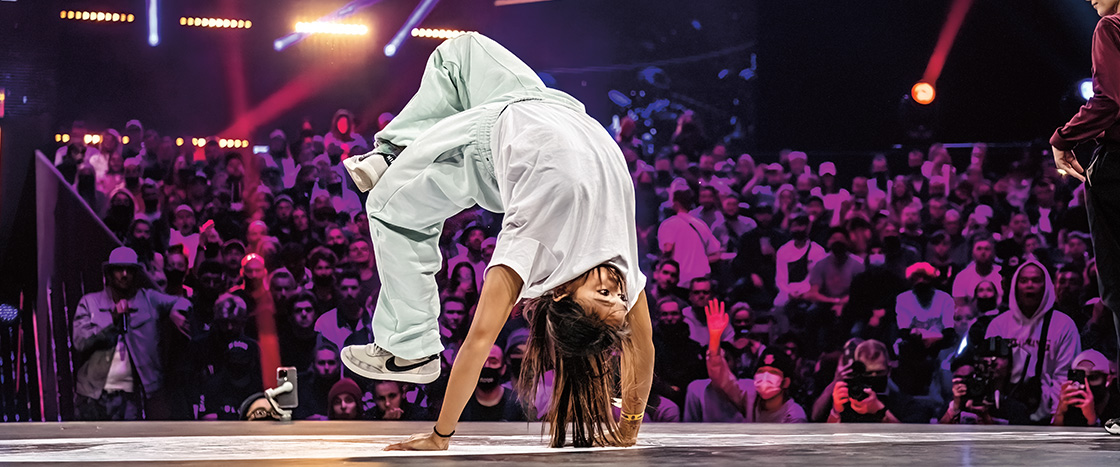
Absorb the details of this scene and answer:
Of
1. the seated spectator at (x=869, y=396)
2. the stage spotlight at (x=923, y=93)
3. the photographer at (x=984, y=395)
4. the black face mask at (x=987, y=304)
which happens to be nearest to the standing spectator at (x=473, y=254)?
the seated spectator at (x=869, y=396)

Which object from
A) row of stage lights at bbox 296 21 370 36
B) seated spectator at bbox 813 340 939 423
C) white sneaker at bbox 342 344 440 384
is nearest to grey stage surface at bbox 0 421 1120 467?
white sneaker at bbox 342 344 440 384

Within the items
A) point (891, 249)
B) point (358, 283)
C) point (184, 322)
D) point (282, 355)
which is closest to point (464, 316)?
point (358, 283)

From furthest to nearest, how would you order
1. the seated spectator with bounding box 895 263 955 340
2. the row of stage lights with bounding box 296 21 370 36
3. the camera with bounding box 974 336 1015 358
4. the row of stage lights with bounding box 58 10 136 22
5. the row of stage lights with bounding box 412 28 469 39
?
1. the row of stage lights with bounding box 412 28 469 39
2. the row of stage lights with bounding box 296 21 370 36
3. the row of stage lights with bounding box 58 10 136 22
4. the seated spectator with bounding box 895 263 955 340
5. the camera with bounding box 974 336 1015 358

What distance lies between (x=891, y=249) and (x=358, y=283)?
253 centimetres

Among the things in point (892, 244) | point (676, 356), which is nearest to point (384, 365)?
point (676, 356)

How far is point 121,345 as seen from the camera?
14.1ft

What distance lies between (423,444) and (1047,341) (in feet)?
10.9

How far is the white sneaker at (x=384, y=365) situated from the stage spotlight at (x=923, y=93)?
3537mm

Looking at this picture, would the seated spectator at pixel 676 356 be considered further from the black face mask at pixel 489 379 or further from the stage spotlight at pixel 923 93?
the stage spotlight at pixel 923 93

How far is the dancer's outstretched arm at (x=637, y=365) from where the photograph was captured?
2.23 metres

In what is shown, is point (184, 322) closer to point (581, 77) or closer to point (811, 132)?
point (581, 77)

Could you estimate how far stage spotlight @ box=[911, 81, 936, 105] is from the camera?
4996mm

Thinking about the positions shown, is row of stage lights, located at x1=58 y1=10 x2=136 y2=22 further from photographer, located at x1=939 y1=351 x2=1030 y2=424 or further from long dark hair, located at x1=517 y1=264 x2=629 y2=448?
photographer, located at x1=939 y1=351 x2=1030 y2=424

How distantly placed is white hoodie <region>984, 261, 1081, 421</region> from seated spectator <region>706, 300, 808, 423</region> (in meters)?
0.94
